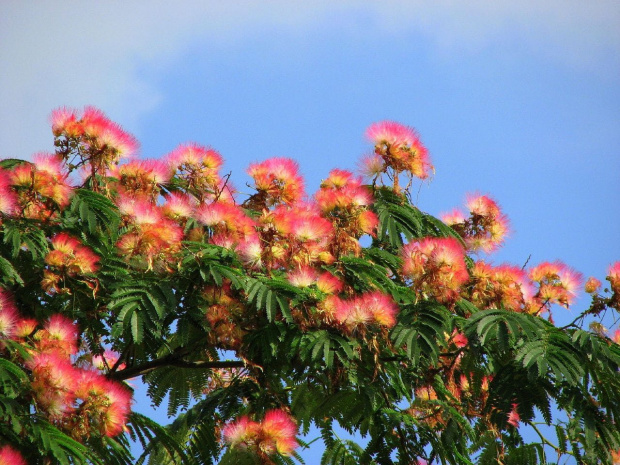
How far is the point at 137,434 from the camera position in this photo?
5.88 m

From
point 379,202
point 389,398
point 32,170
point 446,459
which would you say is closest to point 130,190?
point 32,170

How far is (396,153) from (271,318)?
1.70 metres

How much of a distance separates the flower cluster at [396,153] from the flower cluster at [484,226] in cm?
43

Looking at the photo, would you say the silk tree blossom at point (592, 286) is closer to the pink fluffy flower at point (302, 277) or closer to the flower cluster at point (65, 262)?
the pink fluffy flower at point (302, 277)

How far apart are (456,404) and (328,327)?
116 cm

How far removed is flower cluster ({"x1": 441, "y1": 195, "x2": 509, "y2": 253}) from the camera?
21.5 feet

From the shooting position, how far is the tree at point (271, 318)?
5121 millimetres

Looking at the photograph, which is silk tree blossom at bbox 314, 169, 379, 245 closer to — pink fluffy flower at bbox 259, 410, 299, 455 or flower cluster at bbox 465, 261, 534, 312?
flower cluster at bbox 465, 261, 534, 312

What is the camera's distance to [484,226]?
660 cm

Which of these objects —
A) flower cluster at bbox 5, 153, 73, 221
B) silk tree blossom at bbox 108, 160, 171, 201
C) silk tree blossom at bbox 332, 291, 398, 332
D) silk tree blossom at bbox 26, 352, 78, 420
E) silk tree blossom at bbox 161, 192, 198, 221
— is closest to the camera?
silk tree blossom at bbox 26, 352, 78, 420

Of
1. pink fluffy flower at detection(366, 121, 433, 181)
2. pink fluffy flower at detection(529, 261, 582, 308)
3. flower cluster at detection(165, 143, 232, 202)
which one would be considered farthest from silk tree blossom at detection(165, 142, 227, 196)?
pink fluffy flower at detection(529, 261, 582, 308)

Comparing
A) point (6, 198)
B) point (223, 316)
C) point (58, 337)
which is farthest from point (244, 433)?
point (6, 198)

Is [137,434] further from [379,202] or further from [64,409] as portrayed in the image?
[379,202]

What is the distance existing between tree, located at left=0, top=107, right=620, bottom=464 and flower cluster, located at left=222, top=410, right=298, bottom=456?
10 millimetres
